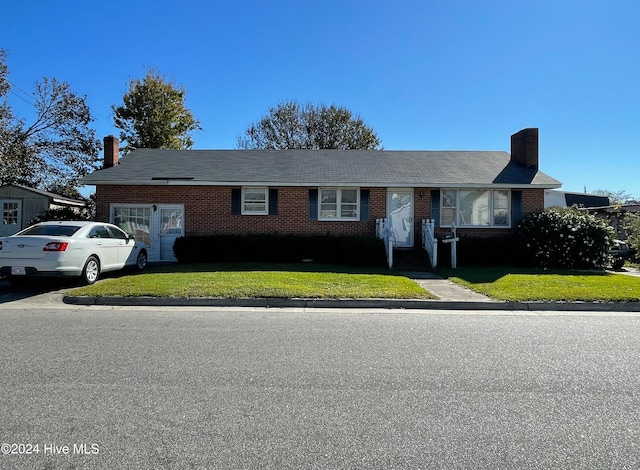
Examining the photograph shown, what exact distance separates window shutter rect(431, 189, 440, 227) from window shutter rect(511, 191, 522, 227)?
9.28ft

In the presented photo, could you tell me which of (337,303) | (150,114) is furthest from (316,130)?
(337,303)

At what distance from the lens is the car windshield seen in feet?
31.5

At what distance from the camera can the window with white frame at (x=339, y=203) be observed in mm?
15781

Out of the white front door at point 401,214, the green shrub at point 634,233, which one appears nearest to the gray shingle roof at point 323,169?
the white front door at point 401,214

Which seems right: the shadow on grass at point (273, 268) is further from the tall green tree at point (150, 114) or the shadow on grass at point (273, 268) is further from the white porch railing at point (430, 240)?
the tall green tree at point (150, 114)

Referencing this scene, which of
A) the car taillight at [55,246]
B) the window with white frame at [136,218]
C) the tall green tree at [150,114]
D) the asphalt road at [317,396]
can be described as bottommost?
the asphalt road at [317,396]

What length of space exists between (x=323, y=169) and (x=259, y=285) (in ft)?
28.0

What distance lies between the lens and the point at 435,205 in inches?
625

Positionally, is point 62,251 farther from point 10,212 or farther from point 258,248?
point 10,212

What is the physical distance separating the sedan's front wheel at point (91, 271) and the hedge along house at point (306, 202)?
18.5 ft

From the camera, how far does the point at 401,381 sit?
407cm

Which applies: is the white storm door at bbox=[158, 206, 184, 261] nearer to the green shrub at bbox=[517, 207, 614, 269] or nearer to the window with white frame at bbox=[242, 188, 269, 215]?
the window with white frame at bbox=[242, 188, 269, 215]

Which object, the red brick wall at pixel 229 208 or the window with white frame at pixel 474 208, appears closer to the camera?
the red brick wall at pixel 229 208

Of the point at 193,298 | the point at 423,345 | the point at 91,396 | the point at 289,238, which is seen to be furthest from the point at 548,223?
the point at 91,396
